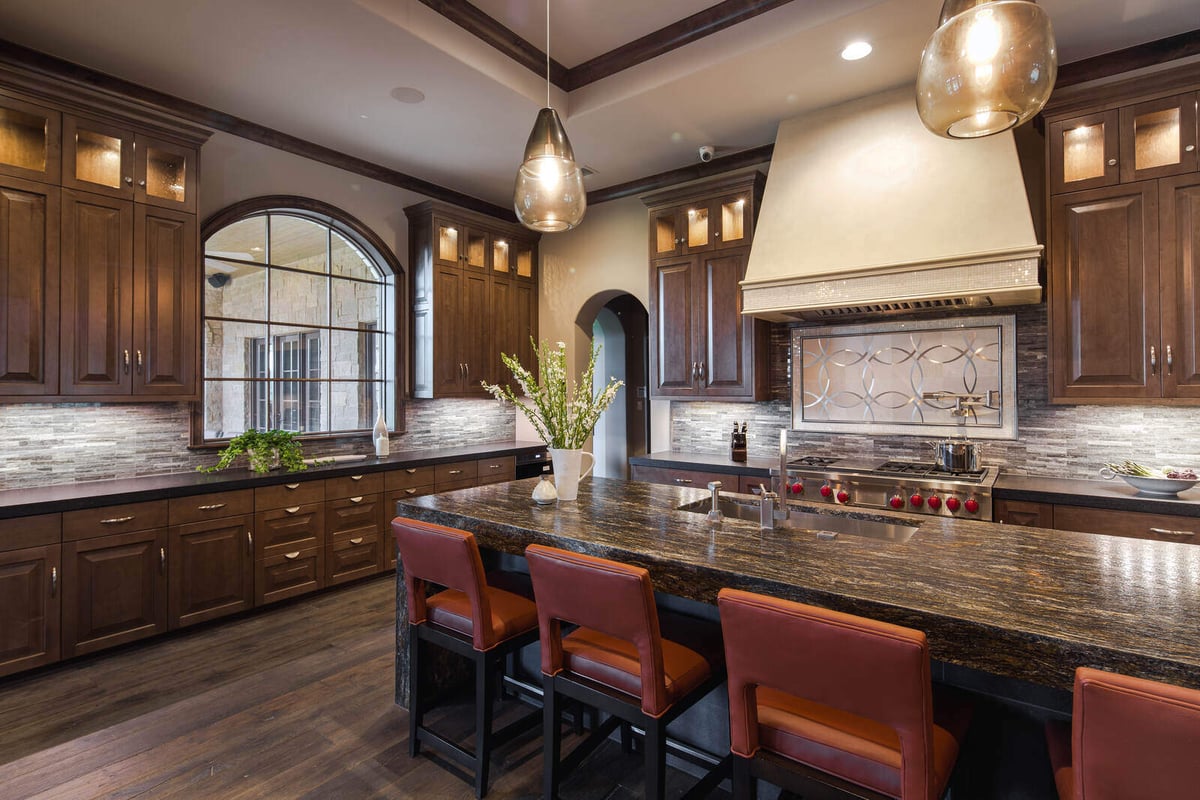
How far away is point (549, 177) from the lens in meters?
2.51

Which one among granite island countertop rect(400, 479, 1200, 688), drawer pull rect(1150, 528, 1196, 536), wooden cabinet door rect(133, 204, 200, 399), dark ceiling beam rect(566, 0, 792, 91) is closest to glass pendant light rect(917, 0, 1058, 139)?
granite island countertop rect(400, 479, 1200, 688)

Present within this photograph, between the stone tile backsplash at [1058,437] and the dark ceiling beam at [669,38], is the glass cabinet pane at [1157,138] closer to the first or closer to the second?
the stone tile backsplash at [1058,437]

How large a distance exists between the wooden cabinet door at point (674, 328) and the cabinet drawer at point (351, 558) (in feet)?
8.24

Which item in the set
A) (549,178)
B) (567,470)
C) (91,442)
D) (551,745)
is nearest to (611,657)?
(551,745)

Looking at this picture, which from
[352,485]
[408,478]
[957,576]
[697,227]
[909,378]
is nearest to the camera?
[957,576]

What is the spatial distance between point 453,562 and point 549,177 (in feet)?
5.16

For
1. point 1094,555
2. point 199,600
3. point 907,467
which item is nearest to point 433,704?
point 199,600

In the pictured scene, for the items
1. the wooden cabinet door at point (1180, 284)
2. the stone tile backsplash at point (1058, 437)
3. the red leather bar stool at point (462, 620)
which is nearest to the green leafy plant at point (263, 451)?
the red leather bar stool at point (462, 620)

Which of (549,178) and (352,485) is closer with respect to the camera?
(549,178)

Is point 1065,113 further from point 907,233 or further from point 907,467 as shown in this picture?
point 907,467

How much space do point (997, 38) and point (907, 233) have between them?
207 centimetres

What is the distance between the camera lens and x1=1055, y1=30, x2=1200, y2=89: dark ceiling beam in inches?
125

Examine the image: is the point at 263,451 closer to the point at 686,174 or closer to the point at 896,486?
the point at 686,174

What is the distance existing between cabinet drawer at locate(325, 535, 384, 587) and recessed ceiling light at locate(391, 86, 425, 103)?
299 cm
